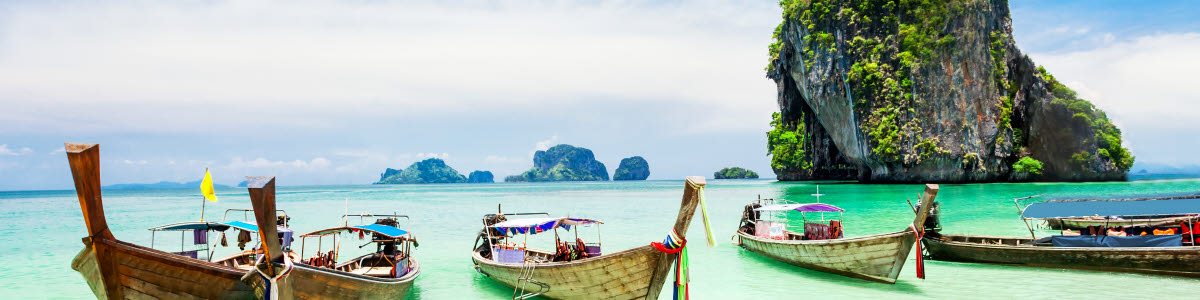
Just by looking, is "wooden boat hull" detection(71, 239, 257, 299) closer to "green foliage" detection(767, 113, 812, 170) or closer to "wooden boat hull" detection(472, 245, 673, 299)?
"wooden boat hull" detection(472, 245, 673, 299)

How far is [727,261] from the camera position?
1446cm

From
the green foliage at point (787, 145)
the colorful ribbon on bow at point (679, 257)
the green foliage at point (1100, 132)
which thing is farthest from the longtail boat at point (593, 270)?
the green foliage at point (787, 145)

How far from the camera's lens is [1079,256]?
11.8 m

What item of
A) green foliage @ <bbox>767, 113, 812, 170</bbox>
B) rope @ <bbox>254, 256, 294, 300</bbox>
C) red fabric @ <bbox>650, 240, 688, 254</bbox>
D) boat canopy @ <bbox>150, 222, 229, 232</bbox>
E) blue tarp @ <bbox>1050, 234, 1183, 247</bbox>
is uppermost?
green foliage @ <bbox>767, 113, 812, 170</bbox>

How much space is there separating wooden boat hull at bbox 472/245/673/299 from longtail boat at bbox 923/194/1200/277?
8.93 m

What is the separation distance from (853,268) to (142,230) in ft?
94.3

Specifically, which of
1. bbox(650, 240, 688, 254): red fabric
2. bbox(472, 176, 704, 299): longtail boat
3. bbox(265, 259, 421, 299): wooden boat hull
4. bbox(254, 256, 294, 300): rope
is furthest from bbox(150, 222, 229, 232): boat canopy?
bbox(650, 240, 688, 254): red fabric

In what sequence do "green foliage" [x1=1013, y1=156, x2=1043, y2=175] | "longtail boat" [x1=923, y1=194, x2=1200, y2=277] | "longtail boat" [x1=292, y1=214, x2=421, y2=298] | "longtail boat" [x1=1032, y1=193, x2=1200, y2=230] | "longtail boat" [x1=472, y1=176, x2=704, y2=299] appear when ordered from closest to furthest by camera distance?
"longtail boat" [x1=472, y1=176, x2=704, y2=299]
"longtail boat" [x1=292, y1=214, x2=421, y2=298]
"longtail boat" [x1=923, y1=194, x2=1200, y2=277]
"longtail boat" [x1=1032, y1=193, x2=1200, y2=230]
"green foliage" [x1=1013, y1=156, x2=1043, y2=175]

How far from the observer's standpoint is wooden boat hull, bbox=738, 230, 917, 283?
1038 centimetres

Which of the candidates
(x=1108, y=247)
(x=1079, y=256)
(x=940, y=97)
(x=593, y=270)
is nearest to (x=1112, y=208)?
(x=1108, y=247)

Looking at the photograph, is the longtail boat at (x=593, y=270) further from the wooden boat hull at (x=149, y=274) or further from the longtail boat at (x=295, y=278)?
the wooden boat hull at (x=149, y=274)

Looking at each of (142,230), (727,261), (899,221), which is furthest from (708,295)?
(142,230)

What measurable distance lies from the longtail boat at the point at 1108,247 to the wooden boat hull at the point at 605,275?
8932mm

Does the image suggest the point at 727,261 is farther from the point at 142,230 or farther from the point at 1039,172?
the point at 1039,172
